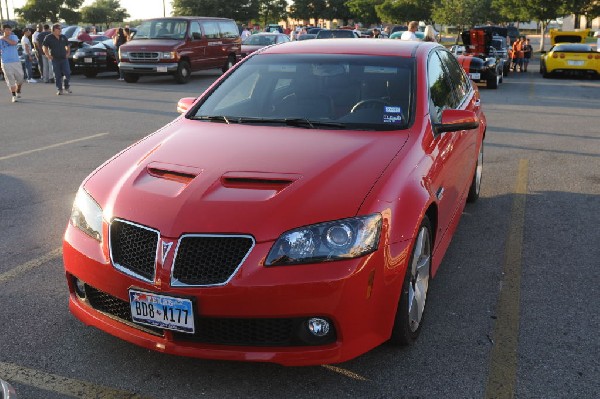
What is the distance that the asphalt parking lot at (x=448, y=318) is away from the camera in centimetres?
318

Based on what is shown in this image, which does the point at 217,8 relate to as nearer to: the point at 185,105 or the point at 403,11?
the point at 403,11

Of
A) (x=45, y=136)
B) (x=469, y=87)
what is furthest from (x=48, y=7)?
(x=469, y=87)

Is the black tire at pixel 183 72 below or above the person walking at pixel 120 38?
below

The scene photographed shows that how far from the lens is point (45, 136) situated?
10633 millimetres

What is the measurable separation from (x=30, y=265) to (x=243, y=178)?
91.8 inches

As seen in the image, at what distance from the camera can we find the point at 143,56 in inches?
766

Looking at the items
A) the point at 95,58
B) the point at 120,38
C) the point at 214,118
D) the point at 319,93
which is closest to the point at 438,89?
the point at 319,93

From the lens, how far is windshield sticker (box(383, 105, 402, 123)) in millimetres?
4117

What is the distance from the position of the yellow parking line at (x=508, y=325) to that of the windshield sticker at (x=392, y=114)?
1.36 meters

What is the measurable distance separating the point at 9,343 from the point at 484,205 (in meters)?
4.56

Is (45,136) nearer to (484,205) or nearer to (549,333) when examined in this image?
(484,205)

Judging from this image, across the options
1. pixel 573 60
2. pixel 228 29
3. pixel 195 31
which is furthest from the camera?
pixel 228 29

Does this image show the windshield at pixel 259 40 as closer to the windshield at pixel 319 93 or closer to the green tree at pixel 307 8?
the windshield at pixel 319 93

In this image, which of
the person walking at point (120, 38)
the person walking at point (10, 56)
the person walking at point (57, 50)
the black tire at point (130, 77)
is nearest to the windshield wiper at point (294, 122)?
the person walking at point (10, 56)
